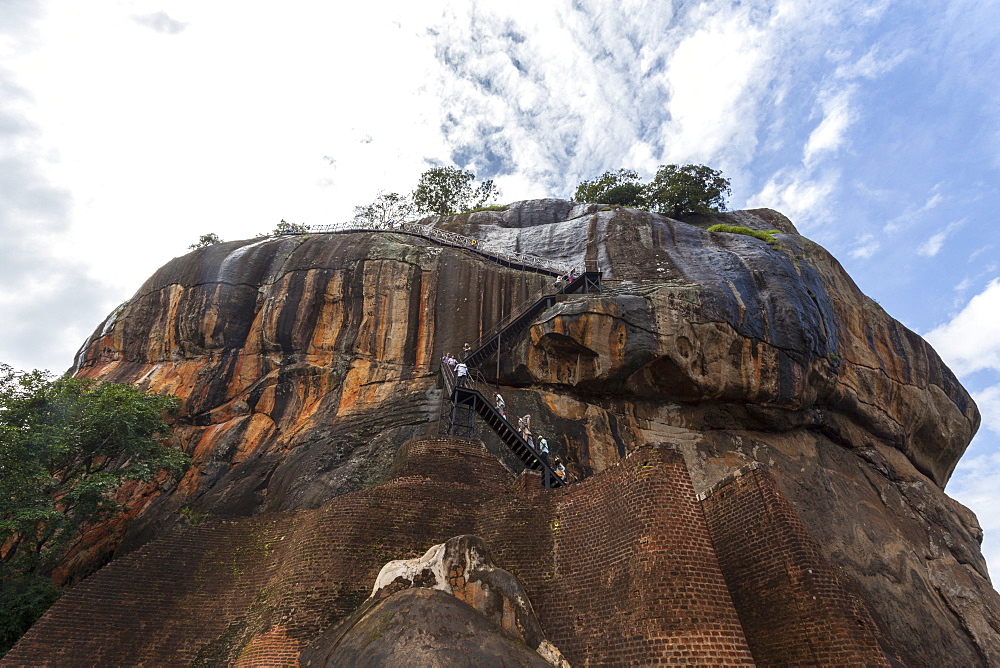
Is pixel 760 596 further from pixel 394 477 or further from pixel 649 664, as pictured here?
pixel 394 477

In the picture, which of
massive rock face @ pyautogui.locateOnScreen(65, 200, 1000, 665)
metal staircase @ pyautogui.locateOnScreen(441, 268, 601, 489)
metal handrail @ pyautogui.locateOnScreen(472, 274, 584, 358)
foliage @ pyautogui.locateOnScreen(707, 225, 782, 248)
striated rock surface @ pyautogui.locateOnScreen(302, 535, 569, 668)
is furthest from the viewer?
foliage @ pyautogui.locateOnScreen(707, 225, 782, 248)

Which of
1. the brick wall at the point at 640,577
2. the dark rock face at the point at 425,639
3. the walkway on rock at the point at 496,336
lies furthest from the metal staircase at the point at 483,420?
the dark rock face at the point at 425,639

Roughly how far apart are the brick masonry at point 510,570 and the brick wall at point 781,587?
27mm

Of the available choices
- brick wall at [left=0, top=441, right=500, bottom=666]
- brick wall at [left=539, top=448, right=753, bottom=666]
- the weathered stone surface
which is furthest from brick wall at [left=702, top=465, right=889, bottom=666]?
brick wall at [left=0, top=441, right=500, bottom=666]

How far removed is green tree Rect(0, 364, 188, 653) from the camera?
14.8m

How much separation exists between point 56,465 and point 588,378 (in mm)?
16724

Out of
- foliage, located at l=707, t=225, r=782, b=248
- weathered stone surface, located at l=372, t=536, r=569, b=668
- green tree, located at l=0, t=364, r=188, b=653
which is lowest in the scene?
weathered stone surface, located at l=372, t=536, r=569, b=668

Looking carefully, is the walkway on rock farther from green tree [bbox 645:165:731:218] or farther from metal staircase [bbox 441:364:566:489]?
green tree [bbox 645:165:731:218]

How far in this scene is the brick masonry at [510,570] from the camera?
971 cm

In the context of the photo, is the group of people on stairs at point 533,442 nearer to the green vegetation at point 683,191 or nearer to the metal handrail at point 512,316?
the metal handrail at point 512,316

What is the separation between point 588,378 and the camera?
21453mm

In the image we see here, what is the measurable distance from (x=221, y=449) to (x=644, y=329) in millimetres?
14755

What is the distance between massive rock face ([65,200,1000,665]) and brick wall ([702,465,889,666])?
305 inches

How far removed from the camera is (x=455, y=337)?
899 inches
